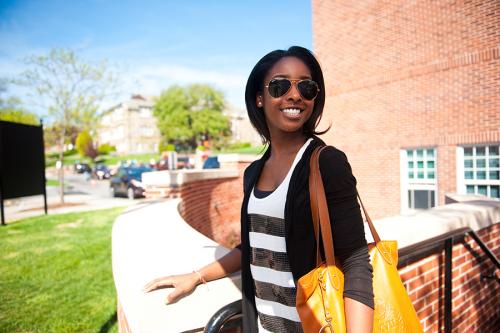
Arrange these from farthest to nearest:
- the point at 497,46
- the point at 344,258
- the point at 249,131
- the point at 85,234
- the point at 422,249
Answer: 1. the point at 249,131
2. the point at 497,46
3. the point at 85,234
4. the point at 422,249
5. the point at 344,258

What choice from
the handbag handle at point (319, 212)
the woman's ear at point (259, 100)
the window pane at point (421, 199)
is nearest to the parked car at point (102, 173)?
the window pane at point (421, 199)

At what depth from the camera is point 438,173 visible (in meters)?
11.4

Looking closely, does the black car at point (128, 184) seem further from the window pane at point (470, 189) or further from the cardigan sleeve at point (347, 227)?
the cardigan sleeve at point (347, 227)

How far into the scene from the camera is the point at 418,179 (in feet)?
39.9

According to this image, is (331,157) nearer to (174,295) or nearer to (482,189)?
(174,295)

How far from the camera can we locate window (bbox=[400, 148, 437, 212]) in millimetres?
11734

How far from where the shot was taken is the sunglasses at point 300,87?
57.0 inches

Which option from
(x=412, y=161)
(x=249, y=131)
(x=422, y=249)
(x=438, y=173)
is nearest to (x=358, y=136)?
(x=412, y=161)

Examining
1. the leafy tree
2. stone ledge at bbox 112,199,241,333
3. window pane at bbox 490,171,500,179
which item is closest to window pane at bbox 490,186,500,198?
window pane at bbox 490,171,500,179

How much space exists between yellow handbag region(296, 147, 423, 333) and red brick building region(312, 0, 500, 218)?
11.0 meters

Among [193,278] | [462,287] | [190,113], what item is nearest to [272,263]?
[193,278]

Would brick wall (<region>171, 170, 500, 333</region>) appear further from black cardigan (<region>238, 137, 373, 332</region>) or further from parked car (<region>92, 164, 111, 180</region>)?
parked car (<region>92, 164, 111, 180</region>)

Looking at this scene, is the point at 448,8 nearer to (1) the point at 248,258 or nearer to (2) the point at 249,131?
Answer: (1) the point at 248,258

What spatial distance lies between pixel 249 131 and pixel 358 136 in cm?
7181
